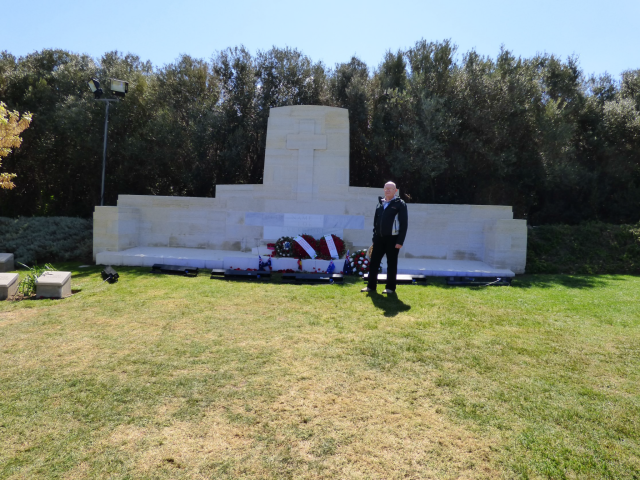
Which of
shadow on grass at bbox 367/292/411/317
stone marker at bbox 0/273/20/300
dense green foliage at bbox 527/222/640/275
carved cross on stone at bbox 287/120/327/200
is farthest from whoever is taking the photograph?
carved cross on stone at bbox 287/120/327/200

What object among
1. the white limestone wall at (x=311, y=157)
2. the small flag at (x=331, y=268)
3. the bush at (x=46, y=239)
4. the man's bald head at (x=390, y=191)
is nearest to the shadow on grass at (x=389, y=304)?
the man's bald head at (x=390, y=191)

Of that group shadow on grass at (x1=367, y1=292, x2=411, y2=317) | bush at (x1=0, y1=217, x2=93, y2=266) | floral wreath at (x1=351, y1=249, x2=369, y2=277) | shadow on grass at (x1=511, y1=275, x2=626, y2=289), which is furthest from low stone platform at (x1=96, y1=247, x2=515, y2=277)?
shadow on grass at (x1=367, y1=292, x2=411, y2=317)

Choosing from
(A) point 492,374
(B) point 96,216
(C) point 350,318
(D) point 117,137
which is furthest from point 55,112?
(A) point 492,374

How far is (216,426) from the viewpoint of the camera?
→ 104 inches

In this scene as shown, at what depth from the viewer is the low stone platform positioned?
7.96 metres

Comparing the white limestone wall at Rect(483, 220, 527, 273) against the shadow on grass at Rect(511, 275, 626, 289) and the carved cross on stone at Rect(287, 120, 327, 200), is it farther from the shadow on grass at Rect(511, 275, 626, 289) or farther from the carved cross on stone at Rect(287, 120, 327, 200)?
the carved cross on stone at Rect(287, 120, 327, 200)

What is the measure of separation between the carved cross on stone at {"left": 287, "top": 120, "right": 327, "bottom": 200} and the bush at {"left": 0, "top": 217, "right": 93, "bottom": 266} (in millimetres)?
5448

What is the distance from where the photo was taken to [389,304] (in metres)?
5.73

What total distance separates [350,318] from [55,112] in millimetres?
13124

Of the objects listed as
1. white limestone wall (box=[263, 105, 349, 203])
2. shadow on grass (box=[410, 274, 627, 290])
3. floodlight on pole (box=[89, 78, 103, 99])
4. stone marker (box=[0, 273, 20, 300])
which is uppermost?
floodlight on pole (box=[89, 78, 103, 99])

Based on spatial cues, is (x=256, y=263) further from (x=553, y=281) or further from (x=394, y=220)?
(x=553, y=281)

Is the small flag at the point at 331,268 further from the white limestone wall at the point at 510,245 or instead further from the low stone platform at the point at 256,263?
the white limestone wall at the point at 510,245

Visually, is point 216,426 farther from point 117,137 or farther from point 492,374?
point 117,137

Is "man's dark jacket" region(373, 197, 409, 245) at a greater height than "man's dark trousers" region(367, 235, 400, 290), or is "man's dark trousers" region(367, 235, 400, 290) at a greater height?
"man's dark jacket" region(373, 197, 409, 245)
